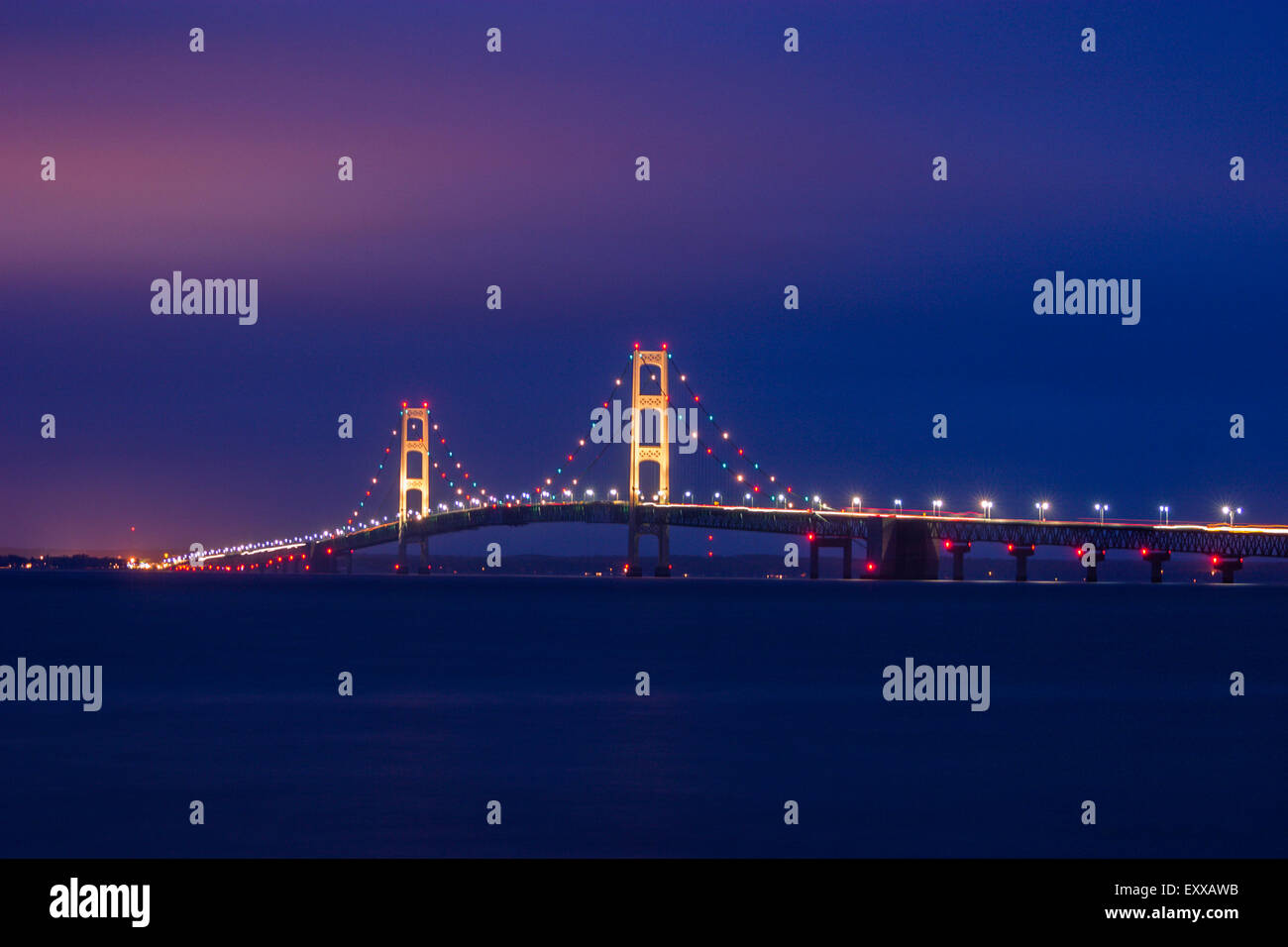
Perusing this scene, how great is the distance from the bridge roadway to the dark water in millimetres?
54158

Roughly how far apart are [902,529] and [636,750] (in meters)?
85.5

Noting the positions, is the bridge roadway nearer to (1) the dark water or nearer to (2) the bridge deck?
(2) the bridge deck

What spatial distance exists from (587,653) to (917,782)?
80.9 feet

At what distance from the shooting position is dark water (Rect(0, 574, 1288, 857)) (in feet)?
52.4

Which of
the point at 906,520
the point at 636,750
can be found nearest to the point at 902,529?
the point at 906,520

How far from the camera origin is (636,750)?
892 inches

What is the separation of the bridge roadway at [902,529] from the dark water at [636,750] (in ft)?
178

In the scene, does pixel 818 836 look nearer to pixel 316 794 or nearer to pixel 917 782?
pixel 917 782

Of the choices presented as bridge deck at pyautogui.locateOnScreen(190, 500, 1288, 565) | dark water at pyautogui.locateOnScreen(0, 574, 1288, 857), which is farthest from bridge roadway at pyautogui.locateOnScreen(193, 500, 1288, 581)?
dark water at pyautogui.locateOnScreen(0, 574, 1288, 857)

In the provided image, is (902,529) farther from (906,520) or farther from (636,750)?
(636,750)

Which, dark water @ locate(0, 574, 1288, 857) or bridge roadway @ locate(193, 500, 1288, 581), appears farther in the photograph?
bridge roadway @ locate(193, 500, 1288, 581)

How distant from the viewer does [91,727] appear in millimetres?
25234

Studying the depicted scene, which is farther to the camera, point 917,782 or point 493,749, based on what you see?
point 493,749
